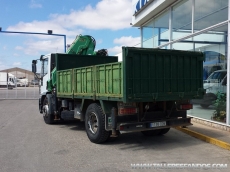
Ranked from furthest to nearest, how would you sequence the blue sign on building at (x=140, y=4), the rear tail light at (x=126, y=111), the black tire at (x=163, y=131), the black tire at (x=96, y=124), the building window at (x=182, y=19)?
the blue sign on building at (x=140, y=4) → the building window at (x=182, y=19) → the black tire at (x=163, y=131) → the black tire at (x=96, y=124) → the rear tail light at (x=126, y=111)

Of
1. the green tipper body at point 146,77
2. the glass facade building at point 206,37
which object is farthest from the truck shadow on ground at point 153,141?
the glass facade building at point 206,37

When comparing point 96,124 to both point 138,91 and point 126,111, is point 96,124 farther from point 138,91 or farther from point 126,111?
point 138,91

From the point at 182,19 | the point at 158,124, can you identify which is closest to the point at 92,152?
the point at 158,124

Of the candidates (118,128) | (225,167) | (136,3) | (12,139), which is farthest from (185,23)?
(12,139)

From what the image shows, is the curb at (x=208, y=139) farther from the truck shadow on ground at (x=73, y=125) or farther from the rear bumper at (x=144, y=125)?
the truck shadow on ground at (x=73, y=125)

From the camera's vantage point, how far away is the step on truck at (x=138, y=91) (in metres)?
6.09

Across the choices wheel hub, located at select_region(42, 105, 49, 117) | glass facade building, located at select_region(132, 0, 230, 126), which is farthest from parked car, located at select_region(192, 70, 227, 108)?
wheel hub, located at select_region(42, 105, 49, 117)

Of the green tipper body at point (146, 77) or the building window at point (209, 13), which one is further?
the building window at point (209, 13)

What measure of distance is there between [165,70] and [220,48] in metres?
3.30

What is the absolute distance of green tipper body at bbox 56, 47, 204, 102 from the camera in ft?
19.7

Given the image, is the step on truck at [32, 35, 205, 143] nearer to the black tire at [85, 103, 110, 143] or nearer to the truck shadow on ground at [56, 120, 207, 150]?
the black tire at [85, 103, 110, 143]

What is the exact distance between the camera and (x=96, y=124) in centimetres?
716

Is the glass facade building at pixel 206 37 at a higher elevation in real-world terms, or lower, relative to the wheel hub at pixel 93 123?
higher

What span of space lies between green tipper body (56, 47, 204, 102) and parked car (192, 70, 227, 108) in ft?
6.21
